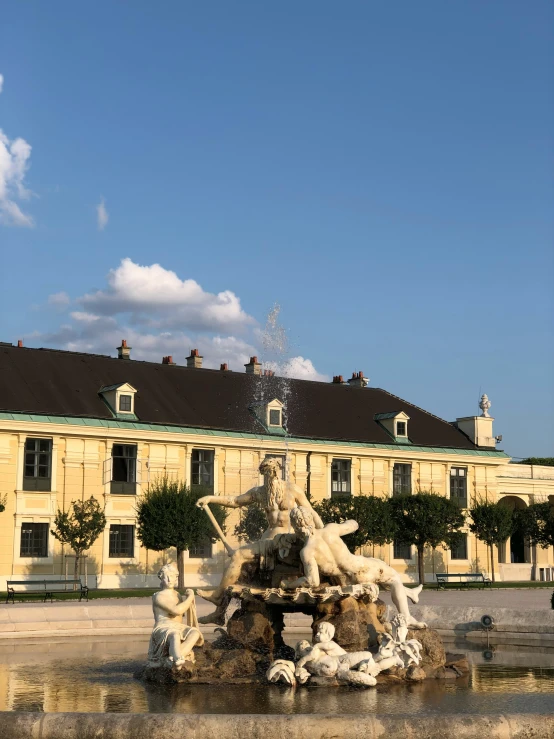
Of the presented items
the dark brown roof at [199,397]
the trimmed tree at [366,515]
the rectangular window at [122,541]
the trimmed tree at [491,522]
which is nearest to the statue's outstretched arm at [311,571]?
the trimmed tree at [366,515]

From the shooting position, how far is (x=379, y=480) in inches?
2435

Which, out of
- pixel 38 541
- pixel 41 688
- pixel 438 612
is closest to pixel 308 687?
pixel 41 688

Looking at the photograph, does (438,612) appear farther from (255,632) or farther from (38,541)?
(38,541)

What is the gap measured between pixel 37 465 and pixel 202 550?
9656mm

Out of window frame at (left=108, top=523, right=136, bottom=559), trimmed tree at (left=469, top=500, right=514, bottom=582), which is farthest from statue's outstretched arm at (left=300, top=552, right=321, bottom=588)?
trimmed tree at (left=469, top=500, right=514, bottom=582)

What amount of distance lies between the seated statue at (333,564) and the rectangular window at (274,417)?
44.4m

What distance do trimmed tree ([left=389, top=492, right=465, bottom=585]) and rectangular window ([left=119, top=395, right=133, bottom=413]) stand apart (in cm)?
1416

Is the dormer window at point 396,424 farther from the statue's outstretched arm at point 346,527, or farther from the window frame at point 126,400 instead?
the statue's outstretched arm at point 346,527

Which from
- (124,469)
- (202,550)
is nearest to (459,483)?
(202,550)

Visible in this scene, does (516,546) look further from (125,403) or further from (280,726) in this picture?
(280,726)

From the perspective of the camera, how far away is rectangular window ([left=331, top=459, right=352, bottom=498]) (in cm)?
6019

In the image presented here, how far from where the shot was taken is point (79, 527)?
47.2m

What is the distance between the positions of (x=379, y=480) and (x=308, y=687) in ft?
161

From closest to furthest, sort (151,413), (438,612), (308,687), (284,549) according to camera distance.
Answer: (308,687), (284,549), (438,612), (151,413)
